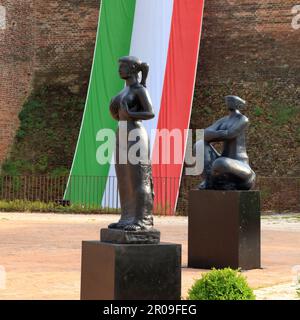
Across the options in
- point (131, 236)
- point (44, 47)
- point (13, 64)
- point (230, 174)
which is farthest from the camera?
point (44, 47)

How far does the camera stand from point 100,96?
749 inches

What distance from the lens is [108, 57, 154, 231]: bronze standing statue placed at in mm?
5098

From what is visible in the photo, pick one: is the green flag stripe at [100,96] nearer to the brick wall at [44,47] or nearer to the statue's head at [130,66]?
the brick wall at [44,47]

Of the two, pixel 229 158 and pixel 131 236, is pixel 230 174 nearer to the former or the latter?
pixel 229 158

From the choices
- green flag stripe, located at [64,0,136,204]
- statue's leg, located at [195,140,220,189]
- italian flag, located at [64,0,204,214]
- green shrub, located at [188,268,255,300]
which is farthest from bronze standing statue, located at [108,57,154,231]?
green flag stripe, located at [64,0,136,204]

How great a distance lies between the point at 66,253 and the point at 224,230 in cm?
220

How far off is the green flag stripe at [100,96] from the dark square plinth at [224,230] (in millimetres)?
10121

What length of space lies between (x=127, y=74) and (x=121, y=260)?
58.1 inches

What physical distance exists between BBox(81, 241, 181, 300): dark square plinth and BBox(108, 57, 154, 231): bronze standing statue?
22 centimetres

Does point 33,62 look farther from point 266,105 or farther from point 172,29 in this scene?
point 266,105

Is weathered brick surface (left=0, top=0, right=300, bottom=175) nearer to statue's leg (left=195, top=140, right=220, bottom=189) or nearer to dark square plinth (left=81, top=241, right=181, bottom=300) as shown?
statue's leg (left=195, top=140, right=220, bottom=189)

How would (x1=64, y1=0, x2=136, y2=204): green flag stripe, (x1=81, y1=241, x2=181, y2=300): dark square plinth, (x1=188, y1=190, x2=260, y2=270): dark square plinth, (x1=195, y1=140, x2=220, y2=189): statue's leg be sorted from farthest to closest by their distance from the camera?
(x1=64, y1=0, x2=136, y2=204): green flag stripe, (x1=195, y1=140, x2=220, y2=189): statue's leg, (x1=188, y1=190, x2=260, y2=270): dark square plinth, (x1=81, y1=241, x2=181, y2=300): dark square plinth

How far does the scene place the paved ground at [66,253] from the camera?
615 centimetres

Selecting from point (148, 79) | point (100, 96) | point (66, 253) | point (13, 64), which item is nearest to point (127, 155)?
point (66, 253)
